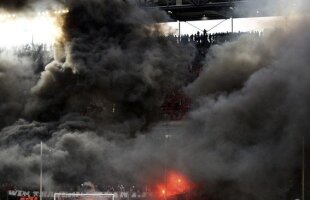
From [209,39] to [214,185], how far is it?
11.6 metres

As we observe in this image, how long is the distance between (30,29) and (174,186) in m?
14.4

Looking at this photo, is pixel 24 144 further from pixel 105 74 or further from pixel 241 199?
pixel 241 199

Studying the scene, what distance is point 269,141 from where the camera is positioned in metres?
26.5

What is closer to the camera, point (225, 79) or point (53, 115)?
point (225, 79)

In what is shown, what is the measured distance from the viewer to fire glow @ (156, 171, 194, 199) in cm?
2911

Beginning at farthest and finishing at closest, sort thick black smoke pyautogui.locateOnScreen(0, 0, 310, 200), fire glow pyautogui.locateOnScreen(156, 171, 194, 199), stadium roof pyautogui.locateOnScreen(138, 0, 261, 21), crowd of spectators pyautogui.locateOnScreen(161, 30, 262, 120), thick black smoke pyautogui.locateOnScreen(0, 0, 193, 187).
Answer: stadium roof pyautogui.locateOnScreen(138, 0, 261, 21), crowd of spectators pyautogui.locateOnScreen(161, 30, 262, 120), thick black smoke pyautogui.locateOnScreen(0, 0, 193, 187), fire glow pyautogui.locateOnScreen(156, 171, 194, 199), thick black smoke pyautogui.locateOnScreen(0, 0, 310, 200)

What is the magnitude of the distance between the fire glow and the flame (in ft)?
32.8

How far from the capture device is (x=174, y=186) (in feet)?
97.2

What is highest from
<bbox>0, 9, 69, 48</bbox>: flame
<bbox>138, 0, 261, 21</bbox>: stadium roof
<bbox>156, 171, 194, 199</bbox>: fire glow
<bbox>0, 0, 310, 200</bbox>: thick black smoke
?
<bbox>138, 0, 261, 21</bbox>: stadium roof

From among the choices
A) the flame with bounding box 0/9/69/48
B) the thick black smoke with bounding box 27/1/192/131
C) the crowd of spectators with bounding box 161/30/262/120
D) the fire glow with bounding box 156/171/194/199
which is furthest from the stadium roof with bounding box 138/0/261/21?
the fire glow with bounding box 156/171/194/199

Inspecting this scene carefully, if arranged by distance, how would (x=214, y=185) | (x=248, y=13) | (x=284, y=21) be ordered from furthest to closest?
(x=248, y=13)
(x=284, y=21)
(x=214, y=185)

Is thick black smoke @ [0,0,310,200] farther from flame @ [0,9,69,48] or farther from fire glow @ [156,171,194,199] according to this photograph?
flame @ [0,9,69,48]

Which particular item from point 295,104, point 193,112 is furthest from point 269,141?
point 193,112

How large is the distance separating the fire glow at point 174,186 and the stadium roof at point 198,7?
9.68m
